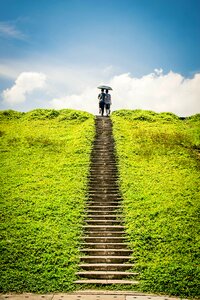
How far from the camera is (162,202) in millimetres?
13000

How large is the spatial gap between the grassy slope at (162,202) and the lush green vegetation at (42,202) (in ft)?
7.72

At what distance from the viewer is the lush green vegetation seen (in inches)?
357

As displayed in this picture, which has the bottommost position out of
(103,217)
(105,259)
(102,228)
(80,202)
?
(105,259)

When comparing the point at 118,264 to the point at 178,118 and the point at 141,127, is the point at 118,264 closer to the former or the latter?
the point at 141,127

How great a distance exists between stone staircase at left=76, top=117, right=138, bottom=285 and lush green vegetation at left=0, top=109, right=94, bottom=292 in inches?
15.7

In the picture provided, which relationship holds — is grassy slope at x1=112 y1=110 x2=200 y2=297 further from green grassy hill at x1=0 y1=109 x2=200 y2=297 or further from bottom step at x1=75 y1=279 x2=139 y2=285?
bottom step at x1=75 y1=279 x2=139 y2=285

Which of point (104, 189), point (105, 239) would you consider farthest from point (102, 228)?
point (104, 189)

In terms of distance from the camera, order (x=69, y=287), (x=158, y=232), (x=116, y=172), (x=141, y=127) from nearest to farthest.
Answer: (x=69, y=287)
(x=158, y=232)
(x=116, y=172)
(x=141, y=127)

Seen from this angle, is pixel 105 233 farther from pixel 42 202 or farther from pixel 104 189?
pixel 104 189

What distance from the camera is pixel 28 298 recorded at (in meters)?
7.81

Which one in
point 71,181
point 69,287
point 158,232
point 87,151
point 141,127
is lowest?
point 69,287

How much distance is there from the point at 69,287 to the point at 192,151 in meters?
14.0

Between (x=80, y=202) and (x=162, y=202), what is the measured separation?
3794 mm

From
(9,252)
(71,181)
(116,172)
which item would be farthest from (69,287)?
(116,172)
